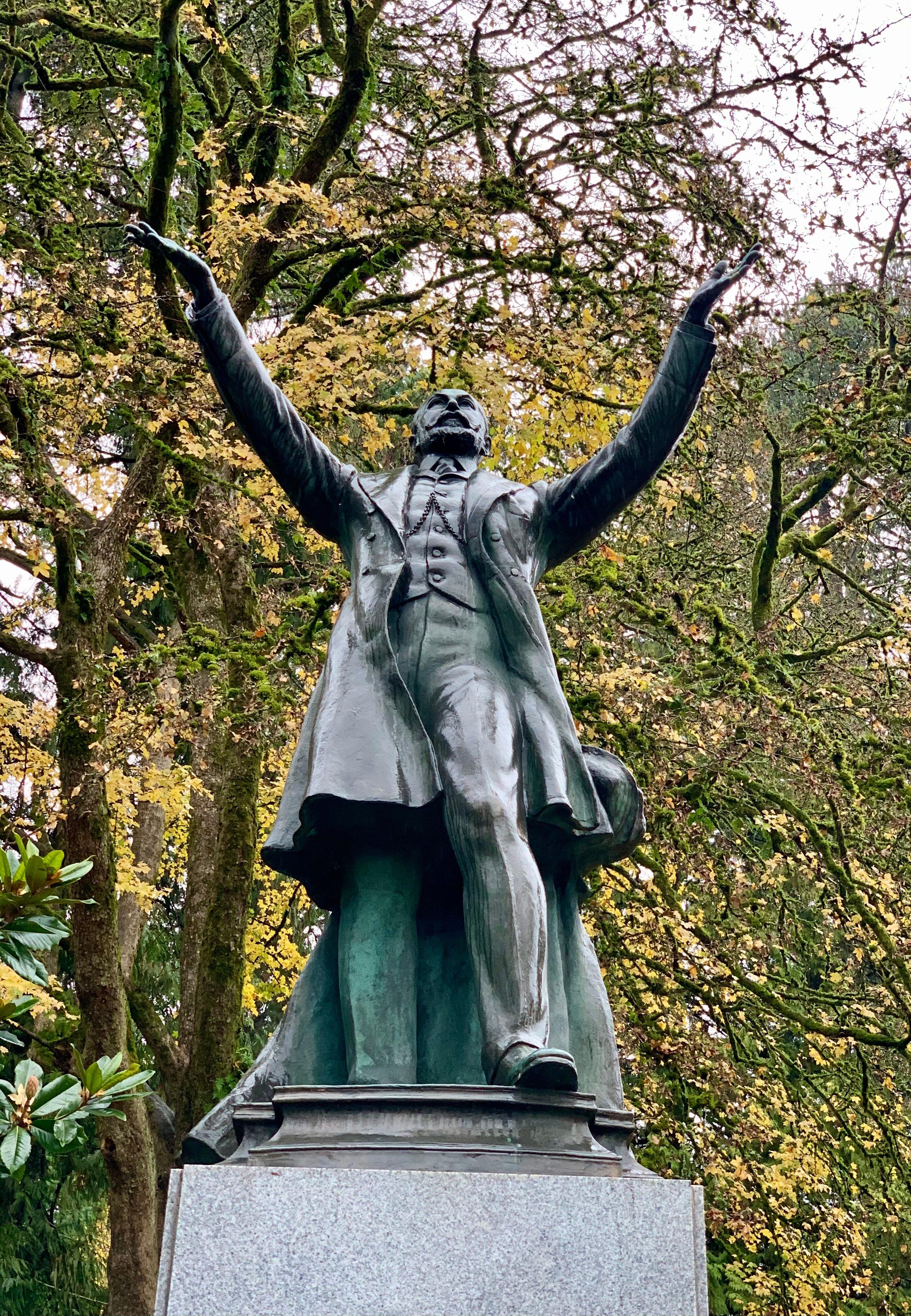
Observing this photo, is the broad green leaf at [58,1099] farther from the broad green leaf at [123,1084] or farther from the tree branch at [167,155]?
the tree branch at [167,155]

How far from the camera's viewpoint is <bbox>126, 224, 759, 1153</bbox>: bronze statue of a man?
4.05 meters

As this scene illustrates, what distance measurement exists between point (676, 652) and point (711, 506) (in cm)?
219

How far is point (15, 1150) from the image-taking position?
2980 mm

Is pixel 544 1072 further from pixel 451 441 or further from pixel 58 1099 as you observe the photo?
pixel 451 441

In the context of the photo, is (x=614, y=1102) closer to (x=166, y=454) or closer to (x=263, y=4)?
(x=166, y=454)

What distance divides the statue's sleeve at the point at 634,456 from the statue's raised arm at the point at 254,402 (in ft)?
2.09

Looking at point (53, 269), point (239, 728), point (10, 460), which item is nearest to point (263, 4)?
point (53, 269)

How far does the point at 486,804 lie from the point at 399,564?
83 centimetres

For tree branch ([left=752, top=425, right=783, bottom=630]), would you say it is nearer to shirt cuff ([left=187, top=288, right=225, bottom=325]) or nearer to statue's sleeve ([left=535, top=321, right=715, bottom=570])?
statue's sleeve ([left=535, top=321, right=715, bottom=570])

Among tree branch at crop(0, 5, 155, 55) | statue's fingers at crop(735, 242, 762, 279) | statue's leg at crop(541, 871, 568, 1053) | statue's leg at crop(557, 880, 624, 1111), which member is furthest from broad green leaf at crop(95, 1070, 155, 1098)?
tree branch at crop(0, 5, 155, 55)

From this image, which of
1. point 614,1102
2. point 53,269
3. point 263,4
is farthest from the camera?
point 263,4

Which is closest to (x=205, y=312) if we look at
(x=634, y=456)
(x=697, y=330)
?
(x=634, y=456)

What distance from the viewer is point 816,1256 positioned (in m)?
10.7

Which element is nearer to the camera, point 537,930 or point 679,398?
point 537,930
